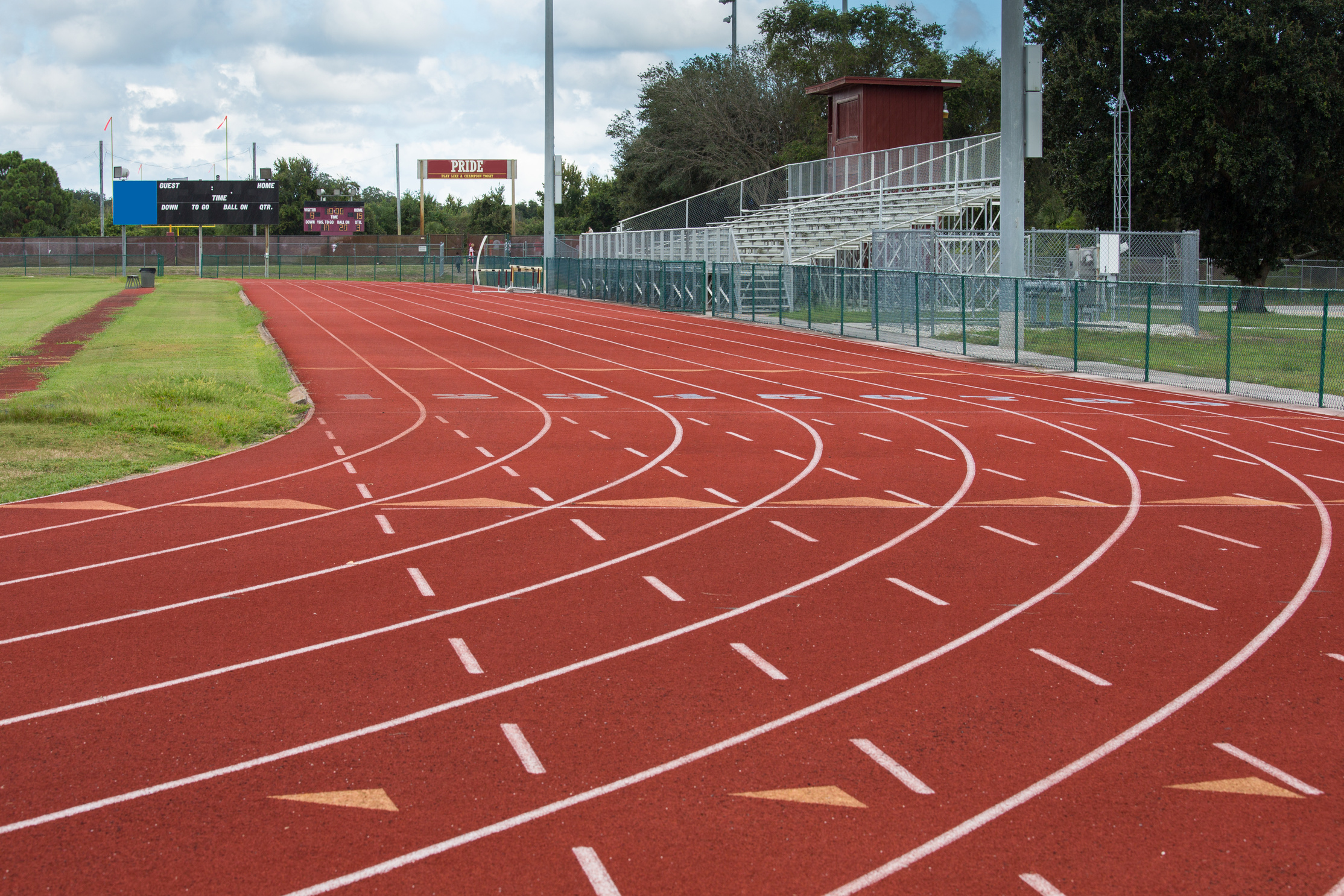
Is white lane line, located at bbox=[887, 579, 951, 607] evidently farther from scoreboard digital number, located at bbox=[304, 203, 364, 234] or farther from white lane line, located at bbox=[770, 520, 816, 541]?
scoreboard digital number, located at bbox=[304, 203, 364, 234]

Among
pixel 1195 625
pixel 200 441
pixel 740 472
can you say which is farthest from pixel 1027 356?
pixel 1195 625

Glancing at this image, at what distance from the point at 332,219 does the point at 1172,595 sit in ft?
269

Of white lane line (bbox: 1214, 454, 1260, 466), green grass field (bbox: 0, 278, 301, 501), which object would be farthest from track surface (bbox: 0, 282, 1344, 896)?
green grass field (bbox: 0, 278, 301, 501)

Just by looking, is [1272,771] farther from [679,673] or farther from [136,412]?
[136,412]

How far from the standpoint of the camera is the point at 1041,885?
15.0 ft

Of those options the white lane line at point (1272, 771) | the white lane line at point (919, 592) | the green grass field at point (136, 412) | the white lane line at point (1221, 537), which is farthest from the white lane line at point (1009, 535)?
the green grass field at point (136, 412)

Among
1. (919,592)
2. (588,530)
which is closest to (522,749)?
(919,592)

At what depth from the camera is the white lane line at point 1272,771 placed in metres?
5.38

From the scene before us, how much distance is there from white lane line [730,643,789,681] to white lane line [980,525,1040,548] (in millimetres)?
3482

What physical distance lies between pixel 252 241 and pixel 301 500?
71.6 metres

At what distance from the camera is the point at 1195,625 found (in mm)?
7742

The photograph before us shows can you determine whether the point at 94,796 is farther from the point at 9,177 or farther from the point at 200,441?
the point at 9,177

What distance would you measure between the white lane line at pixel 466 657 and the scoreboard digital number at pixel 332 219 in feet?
266

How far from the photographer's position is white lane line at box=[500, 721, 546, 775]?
5.59 meters
